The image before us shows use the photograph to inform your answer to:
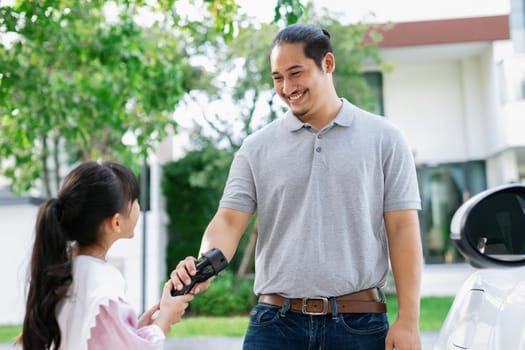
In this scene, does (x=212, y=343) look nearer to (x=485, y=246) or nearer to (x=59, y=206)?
(x=59, y=206)

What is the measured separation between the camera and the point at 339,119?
2432 mm

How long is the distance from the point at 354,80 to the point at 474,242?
1233cm

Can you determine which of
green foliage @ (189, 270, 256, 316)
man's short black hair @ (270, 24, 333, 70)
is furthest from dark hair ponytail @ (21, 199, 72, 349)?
green foliage @ (189, 270, 256, 316)

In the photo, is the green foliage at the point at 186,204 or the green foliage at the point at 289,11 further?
the green foliage at the point at 186,204

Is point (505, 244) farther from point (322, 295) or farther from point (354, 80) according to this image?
point (354, 80)

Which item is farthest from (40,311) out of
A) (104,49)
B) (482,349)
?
(104,49)

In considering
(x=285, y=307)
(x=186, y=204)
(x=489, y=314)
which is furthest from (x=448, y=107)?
(x=489, y=314)

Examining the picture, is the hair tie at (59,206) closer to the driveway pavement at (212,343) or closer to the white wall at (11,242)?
the driveway pavement at (212,343)

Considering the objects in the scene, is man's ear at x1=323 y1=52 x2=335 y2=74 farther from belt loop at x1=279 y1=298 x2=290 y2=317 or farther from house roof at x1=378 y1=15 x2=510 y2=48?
house roof at x1=378 y1=15 x2=510 y2=48

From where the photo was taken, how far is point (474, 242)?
2061 millimetres

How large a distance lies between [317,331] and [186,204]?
545 inches

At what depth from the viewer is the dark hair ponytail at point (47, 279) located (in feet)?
6.82

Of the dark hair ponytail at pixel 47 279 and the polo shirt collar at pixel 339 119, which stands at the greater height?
the polo shirt collar at pixel 339 119

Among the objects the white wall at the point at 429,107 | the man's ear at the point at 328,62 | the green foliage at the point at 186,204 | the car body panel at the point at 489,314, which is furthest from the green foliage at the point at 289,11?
the white wall at the point at 429,107
